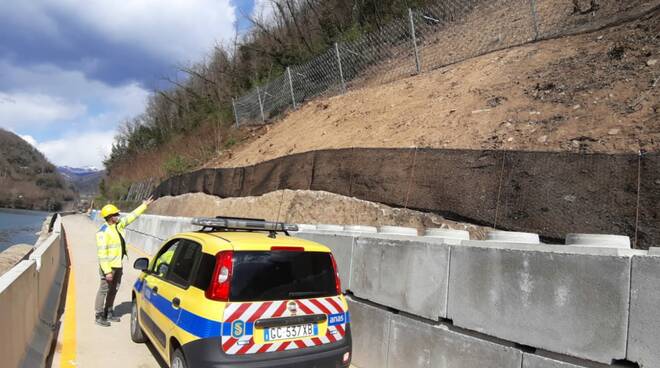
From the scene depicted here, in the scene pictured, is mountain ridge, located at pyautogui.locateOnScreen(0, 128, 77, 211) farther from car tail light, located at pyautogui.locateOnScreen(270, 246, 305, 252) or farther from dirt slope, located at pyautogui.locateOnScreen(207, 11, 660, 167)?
car tail light, located at pyautogui.locateOnScreen(270, 246, 305, 252)

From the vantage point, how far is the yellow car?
13.5ft

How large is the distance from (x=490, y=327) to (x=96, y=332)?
590 centimetres

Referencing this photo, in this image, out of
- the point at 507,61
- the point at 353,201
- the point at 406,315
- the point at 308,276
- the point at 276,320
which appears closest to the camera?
the point at 276,320

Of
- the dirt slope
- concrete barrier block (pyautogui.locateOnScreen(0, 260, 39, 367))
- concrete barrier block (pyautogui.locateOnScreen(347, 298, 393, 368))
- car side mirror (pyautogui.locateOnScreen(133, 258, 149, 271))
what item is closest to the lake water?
the dirt slope

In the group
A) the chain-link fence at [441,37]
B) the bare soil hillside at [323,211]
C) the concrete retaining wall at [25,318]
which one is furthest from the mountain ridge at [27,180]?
the concrete retaining wall at [25,318]

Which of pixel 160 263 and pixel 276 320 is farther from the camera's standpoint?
pixel 160 263

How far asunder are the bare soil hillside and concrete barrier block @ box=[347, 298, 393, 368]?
238 cm

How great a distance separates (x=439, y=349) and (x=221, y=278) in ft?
7.17

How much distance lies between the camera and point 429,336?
15.3ft

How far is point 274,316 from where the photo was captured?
4.29 meters

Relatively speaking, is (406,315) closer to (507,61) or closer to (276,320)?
(276,320)

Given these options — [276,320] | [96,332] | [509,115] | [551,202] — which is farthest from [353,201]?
[276,320]

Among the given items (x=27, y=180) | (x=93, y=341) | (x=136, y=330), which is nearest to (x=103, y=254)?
(x=93, y=341)

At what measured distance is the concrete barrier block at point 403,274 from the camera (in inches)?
183
